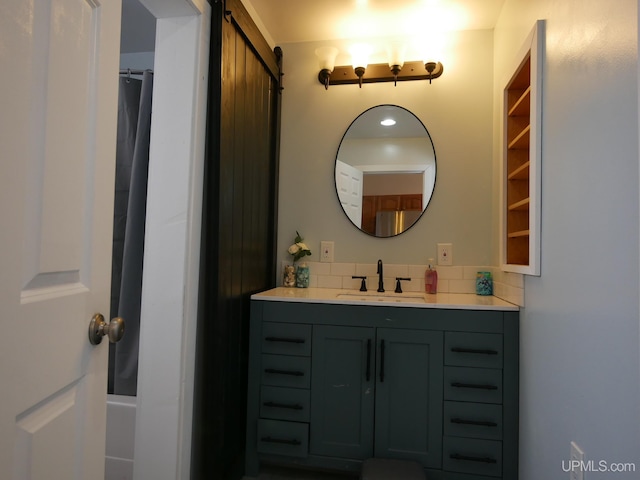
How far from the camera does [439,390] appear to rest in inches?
67.3

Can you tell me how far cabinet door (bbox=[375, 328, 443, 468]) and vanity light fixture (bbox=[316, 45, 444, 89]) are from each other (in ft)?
5.06

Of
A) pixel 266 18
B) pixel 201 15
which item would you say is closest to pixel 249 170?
pixel 201 15

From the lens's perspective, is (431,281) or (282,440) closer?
(282,440)

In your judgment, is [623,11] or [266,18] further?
[266,18]

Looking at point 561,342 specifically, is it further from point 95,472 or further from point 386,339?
point 95,472

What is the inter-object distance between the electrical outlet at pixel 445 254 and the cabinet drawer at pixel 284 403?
1.11m

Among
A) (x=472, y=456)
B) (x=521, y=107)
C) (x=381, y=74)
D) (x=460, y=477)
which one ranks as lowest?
(x=460, y=477)

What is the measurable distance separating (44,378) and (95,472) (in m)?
0.32

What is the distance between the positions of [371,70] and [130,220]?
167 cm

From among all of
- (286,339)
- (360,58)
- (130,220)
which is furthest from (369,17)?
(286,339)

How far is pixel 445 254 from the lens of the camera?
226cm

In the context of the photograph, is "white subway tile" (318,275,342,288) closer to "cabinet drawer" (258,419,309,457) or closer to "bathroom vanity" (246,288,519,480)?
"bathroom vanity" (246,288,519,480)

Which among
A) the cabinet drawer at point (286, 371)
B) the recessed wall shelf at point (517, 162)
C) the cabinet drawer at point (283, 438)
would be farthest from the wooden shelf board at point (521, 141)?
the cabinet drawer at point (283, 438)

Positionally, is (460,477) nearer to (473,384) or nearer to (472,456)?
(472,456)
